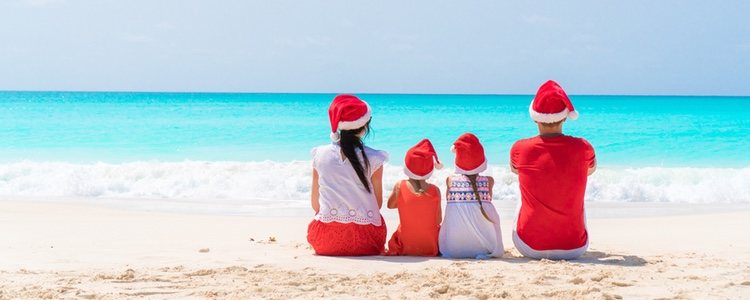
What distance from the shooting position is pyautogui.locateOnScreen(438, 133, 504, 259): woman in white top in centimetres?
550

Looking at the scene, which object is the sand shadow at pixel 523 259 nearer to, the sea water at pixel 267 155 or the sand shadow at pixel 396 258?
the sand shadow at pixel 396 258

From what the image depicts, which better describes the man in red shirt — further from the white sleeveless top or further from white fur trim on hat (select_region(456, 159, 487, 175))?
the white sleeveless top

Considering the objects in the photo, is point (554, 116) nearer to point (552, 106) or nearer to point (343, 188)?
point (552, 106)

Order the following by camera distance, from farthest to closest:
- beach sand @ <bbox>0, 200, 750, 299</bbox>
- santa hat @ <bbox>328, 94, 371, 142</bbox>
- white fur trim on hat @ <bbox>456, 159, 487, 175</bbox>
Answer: white fur trim on hat @ <bbox>456, 159, 487, 175</bbox>, santa hat @ <bbox>328, 94, 371, 142</bbox>, beach sand @ <bbox>0, 200, 750, 299</bbox>

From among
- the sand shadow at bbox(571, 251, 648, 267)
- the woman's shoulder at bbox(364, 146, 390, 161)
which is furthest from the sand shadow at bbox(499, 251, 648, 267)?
the woman's shoulder at bbox(364, 146, 390, 161)

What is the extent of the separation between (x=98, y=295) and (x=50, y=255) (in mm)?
1507

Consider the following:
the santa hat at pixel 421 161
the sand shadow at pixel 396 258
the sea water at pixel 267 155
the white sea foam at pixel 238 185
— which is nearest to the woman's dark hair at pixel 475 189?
the santa hat at pixel 421 161

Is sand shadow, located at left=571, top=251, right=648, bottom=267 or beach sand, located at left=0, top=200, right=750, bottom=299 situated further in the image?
sand shadow, located at left=571, top=251, right=648, bottom=267

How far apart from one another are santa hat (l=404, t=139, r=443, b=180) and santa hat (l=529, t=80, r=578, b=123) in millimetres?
706

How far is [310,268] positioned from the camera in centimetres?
519

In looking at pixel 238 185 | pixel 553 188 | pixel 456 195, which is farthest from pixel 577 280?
pixel 238 185

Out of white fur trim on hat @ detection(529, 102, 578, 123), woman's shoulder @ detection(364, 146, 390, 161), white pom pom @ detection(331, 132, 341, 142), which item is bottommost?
woman's shoulder @ detection(364, 146, 390, 161)

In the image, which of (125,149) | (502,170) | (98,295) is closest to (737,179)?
(502,170)

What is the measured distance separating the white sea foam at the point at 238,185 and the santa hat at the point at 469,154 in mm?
4359
